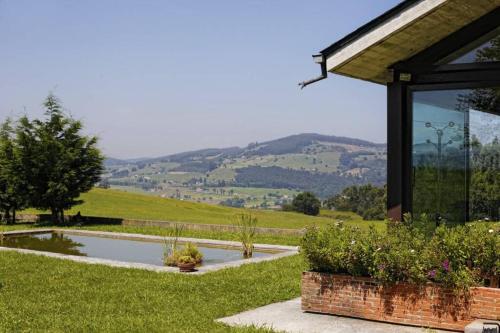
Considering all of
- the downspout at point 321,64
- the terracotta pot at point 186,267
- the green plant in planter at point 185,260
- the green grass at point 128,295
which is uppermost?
the downspout at point 321,64

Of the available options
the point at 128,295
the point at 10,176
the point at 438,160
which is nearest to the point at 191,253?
the point at 128,295

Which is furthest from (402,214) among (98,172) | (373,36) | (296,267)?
(98,172)

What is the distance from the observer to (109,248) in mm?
17656

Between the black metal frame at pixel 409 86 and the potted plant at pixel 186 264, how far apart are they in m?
4.66

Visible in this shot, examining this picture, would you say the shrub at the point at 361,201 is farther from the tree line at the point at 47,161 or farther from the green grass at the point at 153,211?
the tree line at the point at 47,161

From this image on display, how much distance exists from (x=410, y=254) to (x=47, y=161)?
66.6 feet

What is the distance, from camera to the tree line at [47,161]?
81.7 feet

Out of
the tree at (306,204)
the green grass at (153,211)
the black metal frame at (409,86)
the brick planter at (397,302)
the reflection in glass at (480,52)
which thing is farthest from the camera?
the tree at (306,204)

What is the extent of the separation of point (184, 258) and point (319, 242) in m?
4.72

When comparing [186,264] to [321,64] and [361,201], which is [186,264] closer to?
[321,64]

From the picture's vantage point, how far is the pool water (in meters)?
15.3

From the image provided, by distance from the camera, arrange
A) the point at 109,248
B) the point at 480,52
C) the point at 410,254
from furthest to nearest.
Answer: the point at 109,248
the point at 480,52
the point at 410,254

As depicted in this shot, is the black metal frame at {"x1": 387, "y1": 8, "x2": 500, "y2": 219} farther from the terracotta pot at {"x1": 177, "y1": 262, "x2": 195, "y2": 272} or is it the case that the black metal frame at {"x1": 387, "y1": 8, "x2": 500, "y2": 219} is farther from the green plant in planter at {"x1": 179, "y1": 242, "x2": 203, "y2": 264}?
the green plant in planter at {"x1": 179, "y1": 242, "x2": 203, "y2": 264}

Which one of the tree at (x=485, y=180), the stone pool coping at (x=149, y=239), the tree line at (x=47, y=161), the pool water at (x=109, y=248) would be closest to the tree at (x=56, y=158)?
the tree line at (x=47, y=161)
